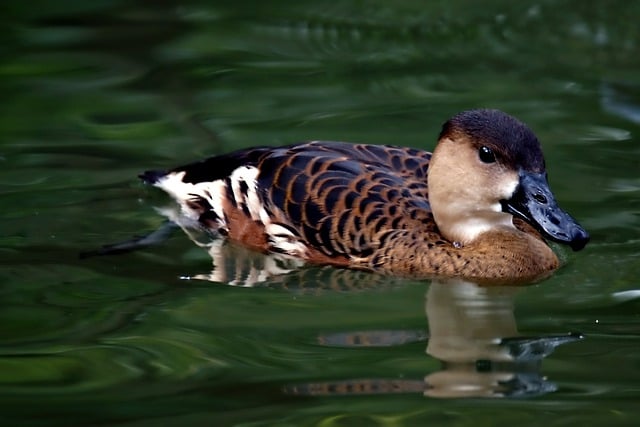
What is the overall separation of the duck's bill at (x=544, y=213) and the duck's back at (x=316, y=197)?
0.68 metres

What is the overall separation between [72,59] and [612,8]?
4.68m

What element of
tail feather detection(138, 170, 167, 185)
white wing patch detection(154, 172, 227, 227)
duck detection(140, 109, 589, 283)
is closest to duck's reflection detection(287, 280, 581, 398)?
duck detection(140, 109, 589, 283)

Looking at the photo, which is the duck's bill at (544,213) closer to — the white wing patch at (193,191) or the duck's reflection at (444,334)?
the duck's reflection at (444,334)

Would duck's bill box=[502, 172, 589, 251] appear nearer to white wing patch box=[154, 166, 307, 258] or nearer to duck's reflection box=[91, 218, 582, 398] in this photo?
duck's reflection box=[91, 218, 582, 398]

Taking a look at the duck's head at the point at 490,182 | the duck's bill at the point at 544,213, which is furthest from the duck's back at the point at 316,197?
the duck's bill at the point at 544,213

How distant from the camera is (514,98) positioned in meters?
10.5

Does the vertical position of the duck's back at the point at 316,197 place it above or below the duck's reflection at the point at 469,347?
above

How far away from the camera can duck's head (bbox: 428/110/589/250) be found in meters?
7.48

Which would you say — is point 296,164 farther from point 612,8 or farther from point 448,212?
point 612,8

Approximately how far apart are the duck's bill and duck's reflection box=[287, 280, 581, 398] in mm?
425

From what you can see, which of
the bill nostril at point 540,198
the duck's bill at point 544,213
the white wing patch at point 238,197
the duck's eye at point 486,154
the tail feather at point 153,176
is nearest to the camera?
the duck's bill at point 544,213

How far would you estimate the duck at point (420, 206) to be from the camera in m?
7.57

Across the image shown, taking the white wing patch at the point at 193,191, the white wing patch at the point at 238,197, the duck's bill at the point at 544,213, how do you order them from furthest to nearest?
1. the white wing patch at the point at 193,191
2. the white wing patch at the point at 238,197
3. the duck's bill at the point at 544,213

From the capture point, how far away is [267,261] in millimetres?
8242
